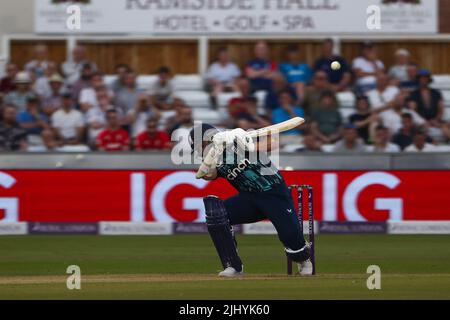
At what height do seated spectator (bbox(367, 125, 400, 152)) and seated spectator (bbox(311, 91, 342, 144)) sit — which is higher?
seated spectator (bbox(311, 91, 342, 144))

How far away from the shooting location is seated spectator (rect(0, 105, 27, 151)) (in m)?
18.6

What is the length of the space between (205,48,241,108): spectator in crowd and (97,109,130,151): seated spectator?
1.85 metres

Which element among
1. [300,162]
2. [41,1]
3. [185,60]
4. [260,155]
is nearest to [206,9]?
[185,60]

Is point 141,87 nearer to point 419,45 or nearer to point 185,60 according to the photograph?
point 185,60

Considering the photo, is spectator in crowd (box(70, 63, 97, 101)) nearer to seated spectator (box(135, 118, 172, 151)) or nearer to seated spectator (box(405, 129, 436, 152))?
seated spectator (box(135, 118, 172, 151))

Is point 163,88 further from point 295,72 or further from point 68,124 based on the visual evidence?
point 295,72

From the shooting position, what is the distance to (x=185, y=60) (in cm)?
2177

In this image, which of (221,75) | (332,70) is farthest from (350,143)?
(221,75)

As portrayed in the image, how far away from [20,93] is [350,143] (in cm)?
521

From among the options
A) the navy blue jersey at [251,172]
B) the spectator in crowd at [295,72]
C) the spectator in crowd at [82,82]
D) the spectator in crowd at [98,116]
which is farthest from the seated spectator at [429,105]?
the navy blue jersey at [251,172]

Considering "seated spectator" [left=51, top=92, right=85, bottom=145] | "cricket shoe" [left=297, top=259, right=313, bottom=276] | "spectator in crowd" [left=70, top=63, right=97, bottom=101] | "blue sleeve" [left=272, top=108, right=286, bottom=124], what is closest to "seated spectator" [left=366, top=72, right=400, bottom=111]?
"blue sleeve" [left=272, top=108, right=286, bottom=124]

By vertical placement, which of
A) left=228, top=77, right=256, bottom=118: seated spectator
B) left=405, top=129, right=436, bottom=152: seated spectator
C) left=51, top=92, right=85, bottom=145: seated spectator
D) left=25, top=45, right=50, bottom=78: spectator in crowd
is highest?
left=25, top=45, right=50, bottom=78: spectator in crowd

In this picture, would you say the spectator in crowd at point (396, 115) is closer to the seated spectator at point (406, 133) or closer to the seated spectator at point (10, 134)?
the seated spectator at point (406, 133)

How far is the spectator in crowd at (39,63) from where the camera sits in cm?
2006
